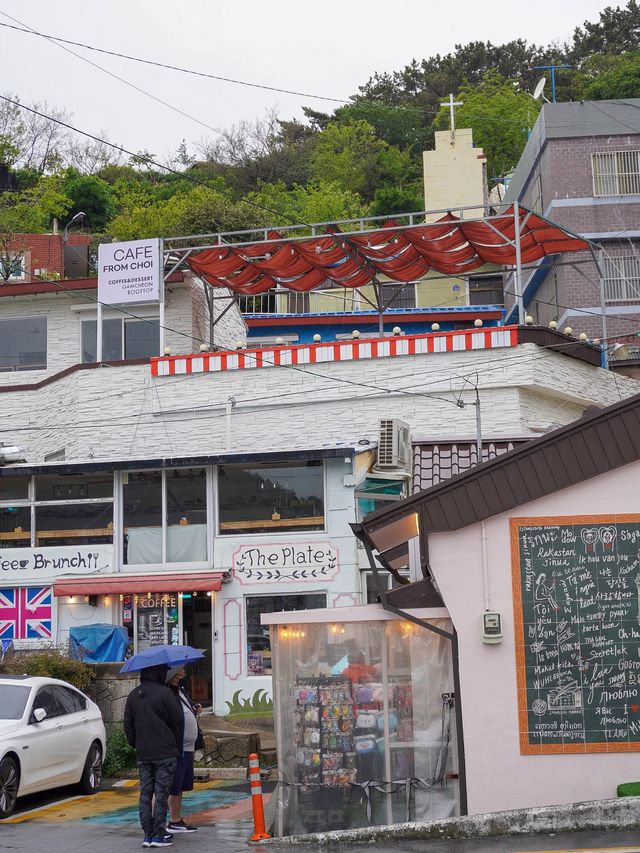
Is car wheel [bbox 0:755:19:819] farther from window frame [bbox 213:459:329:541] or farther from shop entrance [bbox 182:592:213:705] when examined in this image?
window frame [bbox 213:459:329:541]

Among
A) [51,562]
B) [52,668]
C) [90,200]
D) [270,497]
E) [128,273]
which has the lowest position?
[52,668]

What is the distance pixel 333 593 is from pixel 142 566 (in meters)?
4.02

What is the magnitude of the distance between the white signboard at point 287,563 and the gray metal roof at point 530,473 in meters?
10.5

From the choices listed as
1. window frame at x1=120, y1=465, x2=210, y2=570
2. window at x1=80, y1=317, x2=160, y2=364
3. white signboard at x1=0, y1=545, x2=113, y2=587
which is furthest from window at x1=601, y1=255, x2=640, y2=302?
white signboard at x1=0, y1=545, x2=113, y2=587

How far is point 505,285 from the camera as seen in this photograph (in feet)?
149

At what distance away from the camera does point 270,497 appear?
2294 cm

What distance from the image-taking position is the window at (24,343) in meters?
30.4

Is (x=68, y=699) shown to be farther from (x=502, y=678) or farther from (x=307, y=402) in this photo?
(x=307, y=402)

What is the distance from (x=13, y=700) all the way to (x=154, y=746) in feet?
11.6

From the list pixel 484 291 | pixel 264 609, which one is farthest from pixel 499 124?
A: pixel 264 609

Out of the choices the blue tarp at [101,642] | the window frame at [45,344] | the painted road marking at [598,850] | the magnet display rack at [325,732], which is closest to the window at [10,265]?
the window frame at [45,344]

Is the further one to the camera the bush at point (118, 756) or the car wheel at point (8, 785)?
the bush at point (118, 756)

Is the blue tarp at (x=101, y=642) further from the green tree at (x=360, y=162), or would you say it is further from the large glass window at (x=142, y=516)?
the green tree at (x=360, y=162)

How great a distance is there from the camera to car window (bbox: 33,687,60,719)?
1485 centimetres
